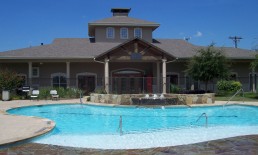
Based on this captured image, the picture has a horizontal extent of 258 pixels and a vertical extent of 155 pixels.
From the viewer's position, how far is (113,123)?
1361 cm

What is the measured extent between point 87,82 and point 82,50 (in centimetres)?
321

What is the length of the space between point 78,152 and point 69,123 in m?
6.79

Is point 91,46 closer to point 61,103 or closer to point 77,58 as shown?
point 77,58

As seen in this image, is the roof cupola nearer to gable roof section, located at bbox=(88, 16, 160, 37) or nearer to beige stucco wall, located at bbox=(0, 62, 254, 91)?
gable roof section, located at bbox=(88, 16, 160, 37)

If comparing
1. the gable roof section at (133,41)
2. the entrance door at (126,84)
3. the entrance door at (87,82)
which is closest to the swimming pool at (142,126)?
the gable roof section at (133,41)

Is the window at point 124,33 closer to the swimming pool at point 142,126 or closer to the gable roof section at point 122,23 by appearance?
the gable roof section at point 122,23

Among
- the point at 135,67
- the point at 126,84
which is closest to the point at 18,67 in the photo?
the point at 126,84

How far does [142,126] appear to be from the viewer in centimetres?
1282

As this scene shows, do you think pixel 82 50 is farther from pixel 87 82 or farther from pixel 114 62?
pixel 114 62

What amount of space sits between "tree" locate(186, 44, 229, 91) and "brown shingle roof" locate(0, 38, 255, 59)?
2505mm

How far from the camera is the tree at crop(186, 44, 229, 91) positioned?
2544 cm

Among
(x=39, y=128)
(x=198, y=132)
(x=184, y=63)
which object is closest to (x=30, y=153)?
(x=39, y=128)

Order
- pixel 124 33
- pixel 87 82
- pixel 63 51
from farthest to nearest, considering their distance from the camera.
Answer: pixel 124 33, pixel 87 82, pixel 63 51

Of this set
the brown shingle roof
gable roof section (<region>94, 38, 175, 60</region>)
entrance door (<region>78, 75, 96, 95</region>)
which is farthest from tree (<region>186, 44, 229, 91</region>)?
entrance door (<region>78, 75, 96, 95</region>)
